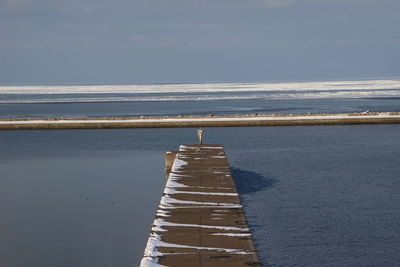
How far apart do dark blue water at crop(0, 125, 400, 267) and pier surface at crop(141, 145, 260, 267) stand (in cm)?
114

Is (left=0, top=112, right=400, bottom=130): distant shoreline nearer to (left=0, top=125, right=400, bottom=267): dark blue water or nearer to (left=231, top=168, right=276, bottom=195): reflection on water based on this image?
(left=0, top=125, right=400, bottom=267): dark blue water

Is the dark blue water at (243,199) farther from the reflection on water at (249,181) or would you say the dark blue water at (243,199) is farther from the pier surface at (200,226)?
the pier surface at (200,226)

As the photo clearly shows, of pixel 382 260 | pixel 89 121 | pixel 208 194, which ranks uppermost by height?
pixel 89 121

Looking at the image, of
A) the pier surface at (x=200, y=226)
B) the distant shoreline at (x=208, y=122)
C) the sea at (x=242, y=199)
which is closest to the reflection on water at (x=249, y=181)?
the sea at (x=242, y=199)

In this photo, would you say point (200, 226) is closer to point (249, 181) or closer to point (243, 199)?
point (243, 199)

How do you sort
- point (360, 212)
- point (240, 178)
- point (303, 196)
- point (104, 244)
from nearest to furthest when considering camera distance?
point (104, 244)
point (360, 212)
point (303, 196)
point (240, 178)

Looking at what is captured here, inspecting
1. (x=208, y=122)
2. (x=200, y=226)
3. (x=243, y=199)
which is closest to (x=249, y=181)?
(x=243, y=199)

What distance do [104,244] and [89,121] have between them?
46851mm

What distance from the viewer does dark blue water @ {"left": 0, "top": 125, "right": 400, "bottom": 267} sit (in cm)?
1888

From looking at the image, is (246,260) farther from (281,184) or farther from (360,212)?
(281,184)

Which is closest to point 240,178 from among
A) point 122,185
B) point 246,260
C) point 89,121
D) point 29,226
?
A: point 122,185

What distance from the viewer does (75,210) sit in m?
24.6

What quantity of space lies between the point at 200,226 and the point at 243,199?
853 cm

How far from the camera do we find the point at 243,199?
26.5 metres
